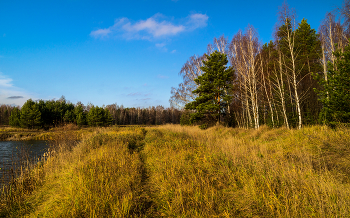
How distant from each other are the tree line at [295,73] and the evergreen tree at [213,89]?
0.56m

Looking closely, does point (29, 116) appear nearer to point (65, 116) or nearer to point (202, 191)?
point (65, 116)

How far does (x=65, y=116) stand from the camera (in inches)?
1981

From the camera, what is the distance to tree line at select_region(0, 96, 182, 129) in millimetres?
39656

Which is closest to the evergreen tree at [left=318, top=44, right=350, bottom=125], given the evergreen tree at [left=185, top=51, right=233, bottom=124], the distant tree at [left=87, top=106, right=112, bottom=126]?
the evergreen tree at [left=185, top=51, right=233, bottom=124]

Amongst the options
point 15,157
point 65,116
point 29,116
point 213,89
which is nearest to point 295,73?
point 213,89

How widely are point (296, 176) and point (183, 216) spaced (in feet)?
8.71

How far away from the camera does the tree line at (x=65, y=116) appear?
3966 centimetres

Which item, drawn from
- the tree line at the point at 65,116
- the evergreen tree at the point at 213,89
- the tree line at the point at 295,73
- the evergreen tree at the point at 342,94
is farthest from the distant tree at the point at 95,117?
the evergreen tree at the point at 342,94

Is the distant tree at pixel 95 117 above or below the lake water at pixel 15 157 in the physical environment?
above

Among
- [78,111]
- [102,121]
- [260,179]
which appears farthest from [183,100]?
[78,111]

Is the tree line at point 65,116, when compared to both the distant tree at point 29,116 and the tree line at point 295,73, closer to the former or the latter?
the distant tree at point 29,116

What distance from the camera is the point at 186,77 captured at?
80.0 feet

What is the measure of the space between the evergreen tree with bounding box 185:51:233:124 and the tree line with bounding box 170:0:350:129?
1.85 ft

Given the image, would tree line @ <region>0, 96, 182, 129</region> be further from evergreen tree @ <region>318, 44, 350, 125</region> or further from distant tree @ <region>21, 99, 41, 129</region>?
evergreen tree @ <region>318, 44, 350, 125</region>
